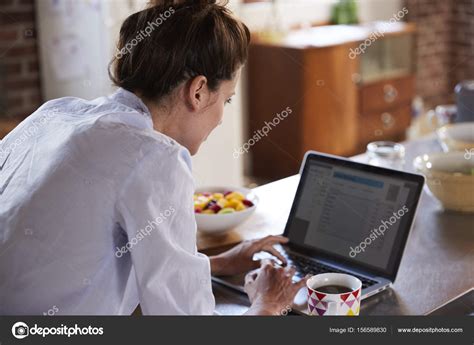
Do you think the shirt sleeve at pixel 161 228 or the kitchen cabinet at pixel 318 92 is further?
the kitchen cabinet at pixel 318 92

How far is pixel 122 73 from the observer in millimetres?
1385

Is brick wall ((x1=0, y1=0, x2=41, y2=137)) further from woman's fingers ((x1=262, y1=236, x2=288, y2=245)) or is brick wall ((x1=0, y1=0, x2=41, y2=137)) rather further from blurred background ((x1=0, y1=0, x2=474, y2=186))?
woman's fingers ((x1=262, y1=236, x2=288, y2=245))

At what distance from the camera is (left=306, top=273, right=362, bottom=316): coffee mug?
1303 mm

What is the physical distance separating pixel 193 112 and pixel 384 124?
3698 mm

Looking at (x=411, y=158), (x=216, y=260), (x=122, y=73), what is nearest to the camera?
(x=122, y=73)

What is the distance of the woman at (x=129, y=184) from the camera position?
1170 millimetres

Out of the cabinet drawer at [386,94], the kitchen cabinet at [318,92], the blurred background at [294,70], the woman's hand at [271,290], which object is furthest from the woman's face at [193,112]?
the cabinet drawer at [386,94]

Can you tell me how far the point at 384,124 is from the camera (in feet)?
16.1

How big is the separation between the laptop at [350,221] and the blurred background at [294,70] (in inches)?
39.6

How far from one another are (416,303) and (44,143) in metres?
0.73

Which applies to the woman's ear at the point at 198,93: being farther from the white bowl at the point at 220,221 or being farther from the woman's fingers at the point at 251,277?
the white bowl at the point at 220,221

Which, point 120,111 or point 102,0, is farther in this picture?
point 102,0
